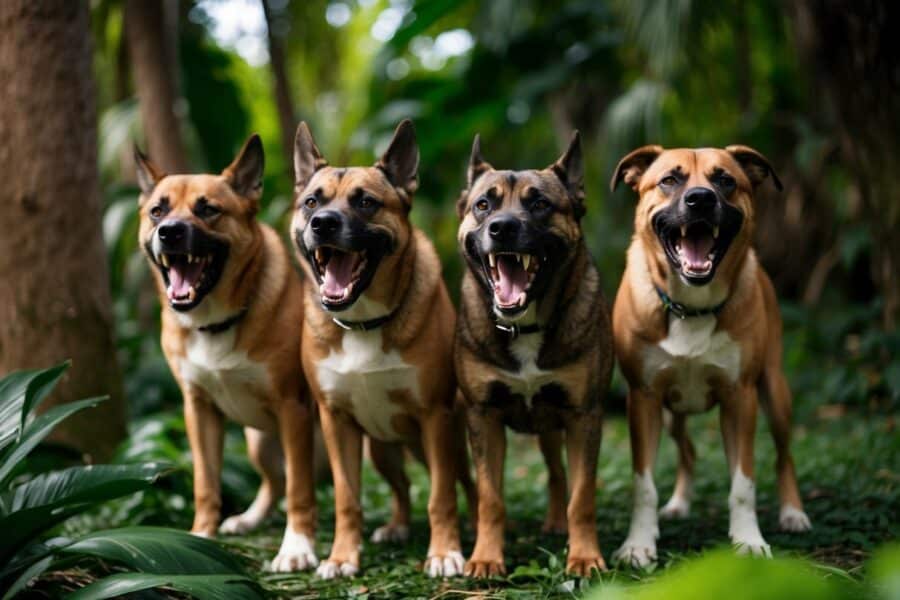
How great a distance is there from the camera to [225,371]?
16.1 feet

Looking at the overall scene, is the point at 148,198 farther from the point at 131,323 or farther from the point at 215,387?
the point at 131,323

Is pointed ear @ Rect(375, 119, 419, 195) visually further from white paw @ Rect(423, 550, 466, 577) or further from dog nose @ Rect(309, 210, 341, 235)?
white paw @ Rect(423, 550, 466, 577)

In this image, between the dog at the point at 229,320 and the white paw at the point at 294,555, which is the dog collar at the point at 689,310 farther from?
the white paw at the point at 294,555

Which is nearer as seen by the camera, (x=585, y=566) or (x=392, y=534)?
(x=585, y=566)

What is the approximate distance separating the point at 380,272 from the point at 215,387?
1201 mm

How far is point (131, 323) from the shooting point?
10.7m

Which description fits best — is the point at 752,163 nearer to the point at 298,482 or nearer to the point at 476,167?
the point at 476,167

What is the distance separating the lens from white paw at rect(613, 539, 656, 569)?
4320 mm

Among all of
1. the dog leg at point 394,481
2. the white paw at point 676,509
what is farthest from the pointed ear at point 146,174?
the white paw at point 676,509

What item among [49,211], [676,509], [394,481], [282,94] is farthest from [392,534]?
[282,94]

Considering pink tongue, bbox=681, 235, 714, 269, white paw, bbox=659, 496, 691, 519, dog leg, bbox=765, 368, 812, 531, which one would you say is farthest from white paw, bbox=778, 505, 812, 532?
pink tongue, bbox=681, 235, 714, 269

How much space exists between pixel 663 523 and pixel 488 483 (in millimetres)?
1436

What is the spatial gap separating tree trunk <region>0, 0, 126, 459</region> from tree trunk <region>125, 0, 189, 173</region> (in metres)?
2.69

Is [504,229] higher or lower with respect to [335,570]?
higher
